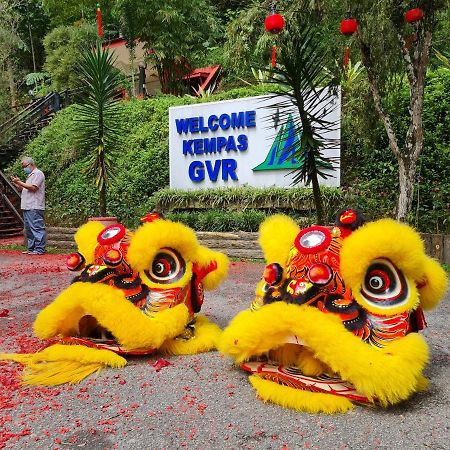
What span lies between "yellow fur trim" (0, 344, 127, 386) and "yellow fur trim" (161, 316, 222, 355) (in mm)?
372

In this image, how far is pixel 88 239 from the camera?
4.00 metres

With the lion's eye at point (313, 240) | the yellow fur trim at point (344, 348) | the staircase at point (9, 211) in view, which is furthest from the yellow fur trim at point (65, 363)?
the staircase at point (9, 211)

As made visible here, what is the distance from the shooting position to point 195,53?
56.4 ft

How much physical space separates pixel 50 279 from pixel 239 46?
5.18 meters

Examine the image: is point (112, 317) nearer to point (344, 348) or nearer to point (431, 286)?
point (344, 348)

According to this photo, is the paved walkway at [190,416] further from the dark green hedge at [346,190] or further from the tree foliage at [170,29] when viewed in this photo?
the tree foliage at [170,29]

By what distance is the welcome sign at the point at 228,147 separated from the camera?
9578 millimetres

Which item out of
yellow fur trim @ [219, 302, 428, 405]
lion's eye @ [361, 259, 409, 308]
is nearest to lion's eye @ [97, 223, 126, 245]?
yellow fur trim @ [219, 302, 428, 405]

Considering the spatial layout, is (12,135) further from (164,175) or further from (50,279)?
(50,279)

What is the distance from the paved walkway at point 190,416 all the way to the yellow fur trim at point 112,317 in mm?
226

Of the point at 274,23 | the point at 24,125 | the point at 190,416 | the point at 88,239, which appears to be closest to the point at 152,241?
the point at 88,239

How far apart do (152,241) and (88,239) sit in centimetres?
67

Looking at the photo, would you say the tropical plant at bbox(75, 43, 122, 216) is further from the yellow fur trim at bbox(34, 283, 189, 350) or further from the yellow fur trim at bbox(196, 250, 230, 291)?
the yellow fur trim at bbox(34, 283, 189, 350)

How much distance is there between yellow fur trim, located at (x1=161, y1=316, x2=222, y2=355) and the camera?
3.74 meters
